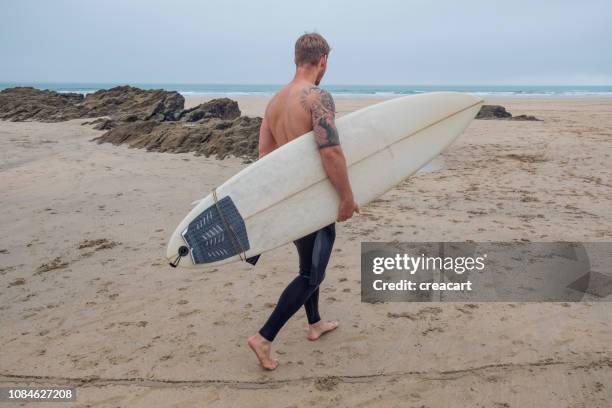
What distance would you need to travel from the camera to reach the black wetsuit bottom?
2.34m

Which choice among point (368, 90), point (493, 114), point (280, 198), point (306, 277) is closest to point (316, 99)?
point (280, 198)

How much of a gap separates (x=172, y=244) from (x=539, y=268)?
2.82 metres

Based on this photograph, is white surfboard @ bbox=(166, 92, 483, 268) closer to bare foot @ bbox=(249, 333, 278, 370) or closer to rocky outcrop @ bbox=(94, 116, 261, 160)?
bare foot @ bbox=(249, 333, 278, 370)

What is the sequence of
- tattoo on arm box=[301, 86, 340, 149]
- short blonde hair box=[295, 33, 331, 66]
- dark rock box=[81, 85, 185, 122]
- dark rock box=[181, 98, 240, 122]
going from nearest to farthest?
tattoo on arm box=[301, 86, 340, 149] → short blonde hair box=[295, 33, 331, 66] → dark rock box=[181, 98, 240, 122] → dark rock box=[81, 85, 185, 122]

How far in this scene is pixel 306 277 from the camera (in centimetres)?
237

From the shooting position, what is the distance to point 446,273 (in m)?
3.59

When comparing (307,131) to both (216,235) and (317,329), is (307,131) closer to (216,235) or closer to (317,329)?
(216,235)

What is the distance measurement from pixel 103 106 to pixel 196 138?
10.2 metres

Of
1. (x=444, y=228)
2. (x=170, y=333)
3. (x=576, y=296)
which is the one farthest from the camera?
(x=444, y=228)

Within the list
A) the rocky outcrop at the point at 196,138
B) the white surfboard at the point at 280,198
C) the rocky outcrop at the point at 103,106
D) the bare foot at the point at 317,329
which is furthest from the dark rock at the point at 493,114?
the bare foot at the point at 317,329

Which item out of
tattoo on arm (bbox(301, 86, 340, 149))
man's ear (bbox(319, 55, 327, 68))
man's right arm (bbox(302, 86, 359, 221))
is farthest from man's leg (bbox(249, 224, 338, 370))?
man's ear (bbox(319, 55, 327, 68))

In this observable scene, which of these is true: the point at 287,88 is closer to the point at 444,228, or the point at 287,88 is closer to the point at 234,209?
the point at 234,209

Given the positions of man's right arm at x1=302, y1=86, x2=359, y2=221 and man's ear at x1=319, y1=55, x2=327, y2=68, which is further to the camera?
man's ear at x1=319, y1=55, x2=327, y2=68

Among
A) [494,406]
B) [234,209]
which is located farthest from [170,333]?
[494,406]
